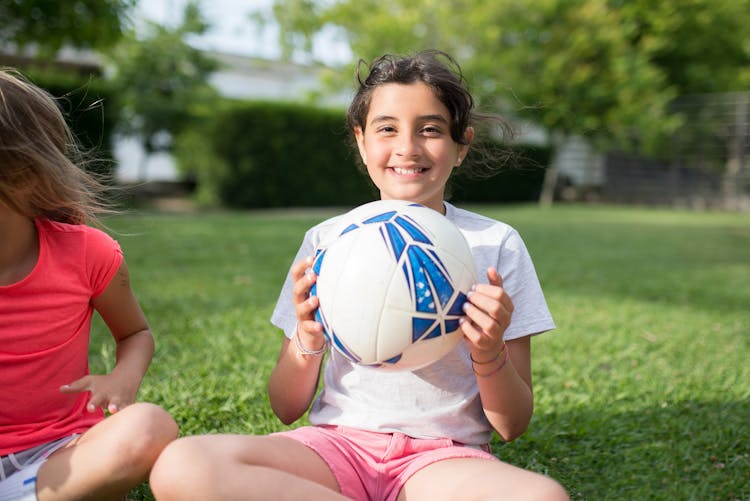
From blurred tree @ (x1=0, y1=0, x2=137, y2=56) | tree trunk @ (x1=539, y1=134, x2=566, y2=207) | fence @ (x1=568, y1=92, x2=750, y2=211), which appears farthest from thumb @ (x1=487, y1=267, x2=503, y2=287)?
fence @ (x1=568, y1=92, x2=750, y2=211)

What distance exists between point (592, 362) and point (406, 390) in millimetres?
2274

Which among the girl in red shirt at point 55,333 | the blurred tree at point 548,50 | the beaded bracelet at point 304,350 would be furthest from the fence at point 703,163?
the girl in red shirt at point 55,333

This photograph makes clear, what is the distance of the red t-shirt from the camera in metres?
1.94

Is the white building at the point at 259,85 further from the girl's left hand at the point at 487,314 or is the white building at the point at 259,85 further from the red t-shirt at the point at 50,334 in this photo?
the girl's left hand at the point at 487,314

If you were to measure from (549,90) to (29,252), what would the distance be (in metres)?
22.5

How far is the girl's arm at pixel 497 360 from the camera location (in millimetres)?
1763

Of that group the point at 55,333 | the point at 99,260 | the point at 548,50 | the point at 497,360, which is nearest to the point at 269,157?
the point at 548,50

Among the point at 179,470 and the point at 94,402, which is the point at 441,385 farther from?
the point at 94,402

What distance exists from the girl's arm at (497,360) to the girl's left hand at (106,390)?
93 centimetres

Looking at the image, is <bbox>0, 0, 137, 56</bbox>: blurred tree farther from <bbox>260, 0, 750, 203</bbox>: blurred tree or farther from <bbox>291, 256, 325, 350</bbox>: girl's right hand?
<bbox>260, 0, 750, 203</bbox>: blurred tree

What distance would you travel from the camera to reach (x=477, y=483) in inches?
67.9

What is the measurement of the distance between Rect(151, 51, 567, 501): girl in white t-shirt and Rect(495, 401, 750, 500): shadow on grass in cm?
65

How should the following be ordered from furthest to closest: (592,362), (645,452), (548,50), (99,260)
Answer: (548,50) < (592,362) < (645,452) < (99,260)

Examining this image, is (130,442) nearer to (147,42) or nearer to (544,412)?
(544,412)
